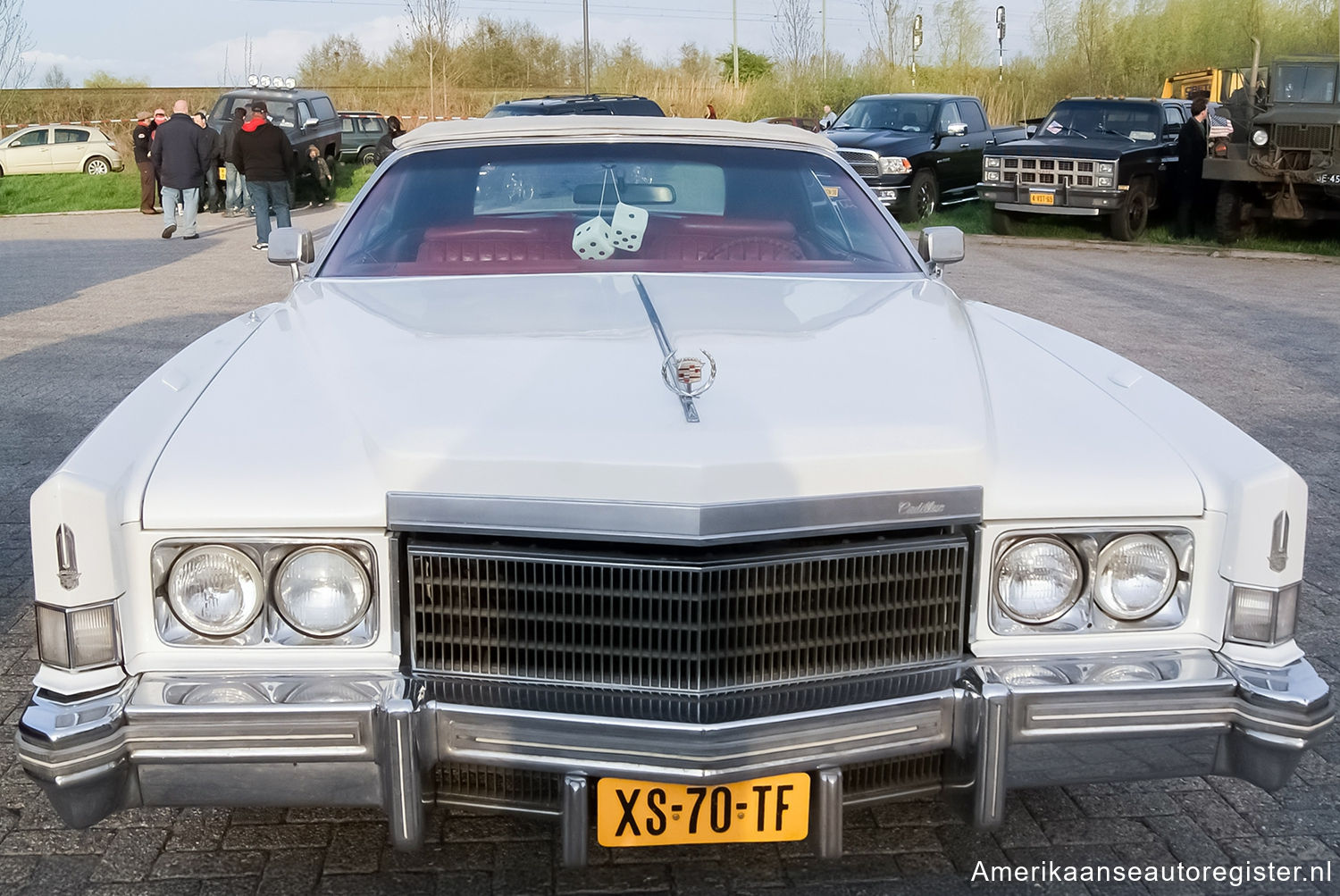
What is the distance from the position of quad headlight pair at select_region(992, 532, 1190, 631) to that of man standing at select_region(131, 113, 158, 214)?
2069 centimetres

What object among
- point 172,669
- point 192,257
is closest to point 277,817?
point 172,669

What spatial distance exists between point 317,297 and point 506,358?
1.04 m

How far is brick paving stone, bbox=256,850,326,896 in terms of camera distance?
2.74 meters

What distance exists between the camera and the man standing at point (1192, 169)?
A: 1723cm

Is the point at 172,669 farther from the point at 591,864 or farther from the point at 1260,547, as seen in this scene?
the point at 1260,547

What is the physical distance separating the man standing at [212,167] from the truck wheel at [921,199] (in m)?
9.86

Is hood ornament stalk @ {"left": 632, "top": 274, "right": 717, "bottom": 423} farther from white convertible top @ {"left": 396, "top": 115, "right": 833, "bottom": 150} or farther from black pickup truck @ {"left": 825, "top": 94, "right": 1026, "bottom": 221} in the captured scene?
black pickup truck @ {"left": 825, "top": 94, "right": 1026, "bottom": 221}

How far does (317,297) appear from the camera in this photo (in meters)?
3.67

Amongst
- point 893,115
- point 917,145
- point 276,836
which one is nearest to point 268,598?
point 276,836

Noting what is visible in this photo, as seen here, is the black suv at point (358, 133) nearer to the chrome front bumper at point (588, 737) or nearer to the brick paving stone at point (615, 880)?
the brick paving stone at point (615, 880)

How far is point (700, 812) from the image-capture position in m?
2.42

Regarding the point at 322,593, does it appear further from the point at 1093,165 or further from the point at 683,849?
the point at 1093,165

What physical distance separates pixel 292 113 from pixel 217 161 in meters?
1.77

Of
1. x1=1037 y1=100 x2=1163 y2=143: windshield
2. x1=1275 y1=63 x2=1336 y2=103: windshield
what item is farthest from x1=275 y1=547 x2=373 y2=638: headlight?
x1=1037 y1=100 x2=1163 y2=143: windshield
